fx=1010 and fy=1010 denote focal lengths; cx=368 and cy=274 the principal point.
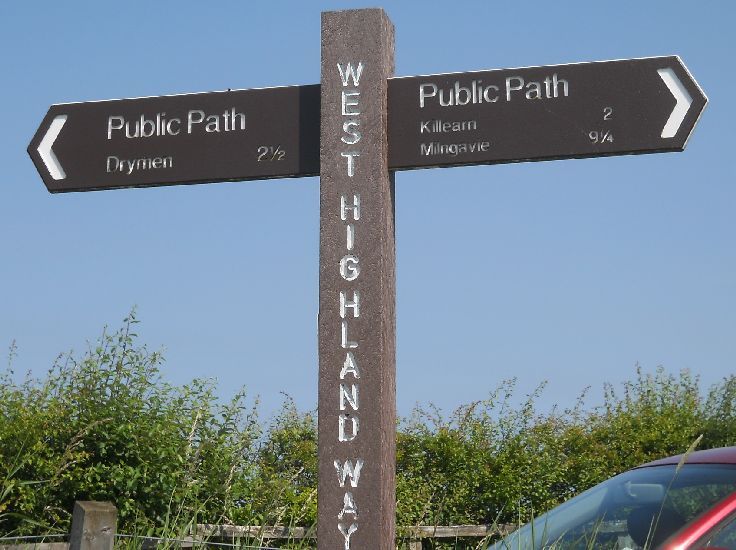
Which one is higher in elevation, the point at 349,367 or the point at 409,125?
the point at 409,125

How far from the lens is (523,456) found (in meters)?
12.9

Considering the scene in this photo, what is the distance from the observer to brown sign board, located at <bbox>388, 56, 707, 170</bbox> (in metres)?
4.81

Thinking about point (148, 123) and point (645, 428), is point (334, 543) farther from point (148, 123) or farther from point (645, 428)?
point (645, 428)

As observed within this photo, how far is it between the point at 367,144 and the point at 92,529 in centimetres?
218

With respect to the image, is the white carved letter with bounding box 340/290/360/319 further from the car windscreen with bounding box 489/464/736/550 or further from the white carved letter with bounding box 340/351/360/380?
the car windscreen with bounding box 489/464/736/550

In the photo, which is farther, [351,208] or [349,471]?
[351,208]

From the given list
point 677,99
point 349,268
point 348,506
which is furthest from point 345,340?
point 677,99

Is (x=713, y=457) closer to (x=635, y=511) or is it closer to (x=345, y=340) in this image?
(x=635, y=511)

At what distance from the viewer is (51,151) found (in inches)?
219

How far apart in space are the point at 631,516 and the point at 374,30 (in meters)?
2.72

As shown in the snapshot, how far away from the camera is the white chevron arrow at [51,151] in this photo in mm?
5508

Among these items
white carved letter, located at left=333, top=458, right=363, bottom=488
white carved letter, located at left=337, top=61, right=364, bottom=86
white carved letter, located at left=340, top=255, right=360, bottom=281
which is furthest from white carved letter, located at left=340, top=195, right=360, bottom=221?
white carved letter, located at left=333, top=458, right=363, bottom=488

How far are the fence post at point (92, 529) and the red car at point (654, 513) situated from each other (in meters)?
1.77

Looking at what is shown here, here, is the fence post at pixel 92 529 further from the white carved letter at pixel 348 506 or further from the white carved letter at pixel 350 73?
the white carved letter at pixel 350 73
